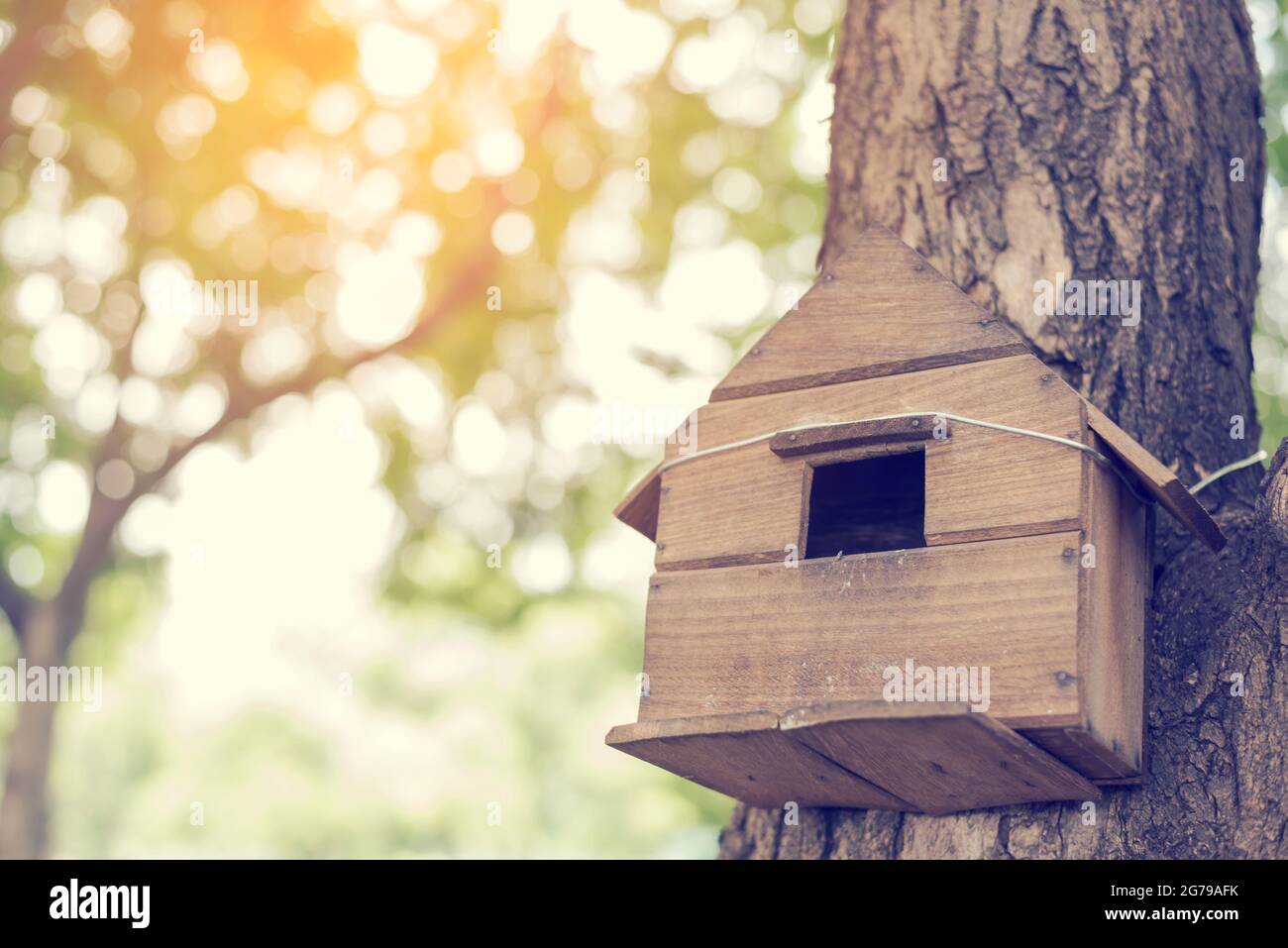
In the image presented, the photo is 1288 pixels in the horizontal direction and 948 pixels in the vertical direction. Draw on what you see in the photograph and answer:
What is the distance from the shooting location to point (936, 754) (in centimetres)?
197

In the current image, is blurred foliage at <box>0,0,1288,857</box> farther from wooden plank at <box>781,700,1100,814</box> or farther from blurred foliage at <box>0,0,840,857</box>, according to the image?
wooden plank at <box>781,700,1100,814</box>

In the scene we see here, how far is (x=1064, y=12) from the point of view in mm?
2691

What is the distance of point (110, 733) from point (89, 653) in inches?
424

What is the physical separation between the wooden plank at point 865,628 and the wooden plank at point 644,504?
9.1 inches

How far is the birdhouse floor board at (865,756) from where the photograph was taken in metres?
1.85

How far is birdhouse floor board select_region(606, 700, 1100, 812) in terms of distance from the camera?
1852 mm

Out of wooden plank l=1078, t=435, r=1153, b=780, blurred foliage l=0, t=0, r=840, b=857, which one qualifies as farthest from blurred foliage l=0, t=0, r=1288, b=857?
wooden plank l=1078, t=435, r=1153, b=780

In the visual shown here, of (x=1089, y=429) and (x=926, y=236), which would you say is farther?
(x=926, y=236)

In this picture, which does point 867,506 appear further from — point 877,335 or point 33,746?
point 33,746

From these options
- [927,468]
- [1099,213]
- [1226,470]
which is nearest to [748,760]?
[927,468]

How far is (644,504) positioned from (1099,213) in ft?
3.36

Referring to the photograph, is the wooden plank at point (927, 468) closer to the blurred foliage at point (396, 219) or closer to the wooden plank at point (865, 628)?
the wooden plank at point (865, 628)
